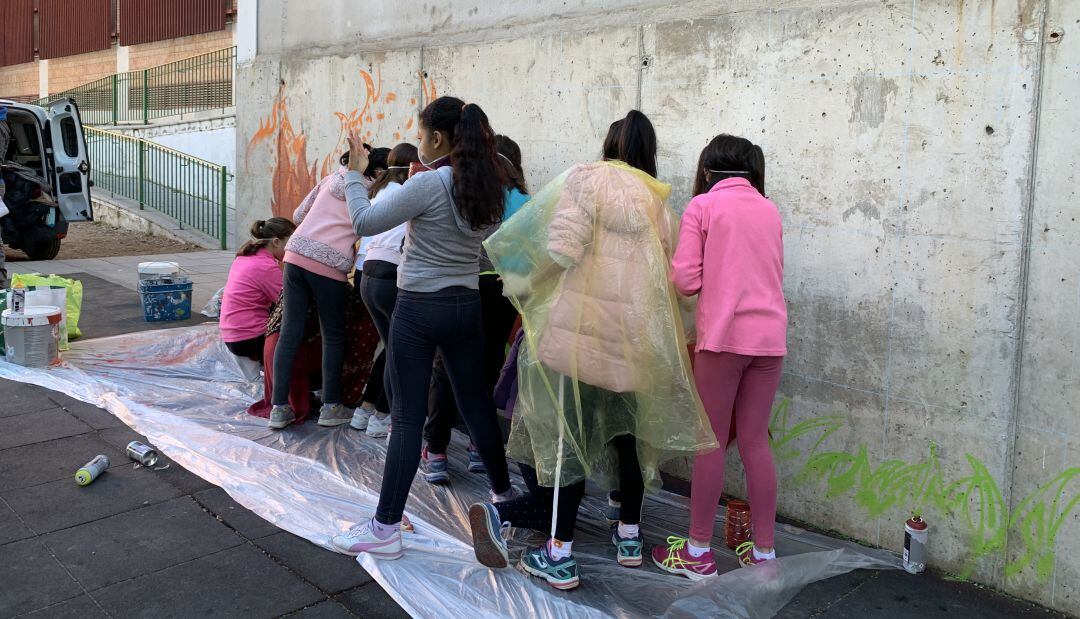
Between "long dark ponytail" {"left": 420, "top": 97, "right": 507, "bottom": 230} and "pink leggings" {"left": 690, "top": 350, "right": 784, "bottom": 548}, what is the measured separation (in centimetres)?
101

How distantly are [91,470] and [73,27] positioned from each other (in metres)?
30.7

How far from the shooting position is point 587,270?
129 inches

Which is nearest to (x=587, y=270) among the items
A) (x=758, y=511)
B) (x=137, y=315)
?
(x=758, y=511)

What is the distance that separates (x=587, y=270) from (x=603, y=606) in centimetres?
123

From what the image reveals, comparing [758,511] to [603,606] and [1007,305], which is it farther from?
[1007,305]

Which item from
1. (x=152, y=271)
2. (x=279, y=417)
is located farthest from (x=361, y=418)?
(x=152, y=271)

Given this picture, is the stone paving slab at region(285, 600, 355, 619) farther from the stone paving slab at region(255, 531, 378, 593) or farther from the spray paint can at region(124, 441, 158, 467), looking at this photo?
the spray paint can at region(124, 441, 158, 467)

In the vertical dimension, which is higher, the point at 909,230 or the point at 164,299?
the point at 909,230

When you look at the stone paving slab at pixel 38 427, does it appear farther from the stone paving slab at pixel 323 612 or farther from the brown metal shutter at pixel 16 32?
the brown metal shutter at pixel 16 32

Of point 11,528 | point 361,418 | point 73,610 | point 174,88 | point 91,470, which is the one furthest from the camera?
point 174,88

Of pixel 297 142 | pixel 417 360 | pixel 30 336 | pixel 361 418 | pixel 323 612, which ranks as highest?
pixel 297 142

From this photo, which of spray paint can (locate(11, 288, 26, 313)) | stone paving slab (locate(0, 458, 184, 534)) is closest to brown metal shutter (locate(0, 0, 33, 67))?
spray paint can (locate(11, 288, 26, 313))

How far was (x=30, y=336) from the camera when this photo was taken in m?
6.06

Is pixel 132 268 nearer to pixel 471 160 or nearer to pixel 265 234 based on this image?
pixel 265 234
